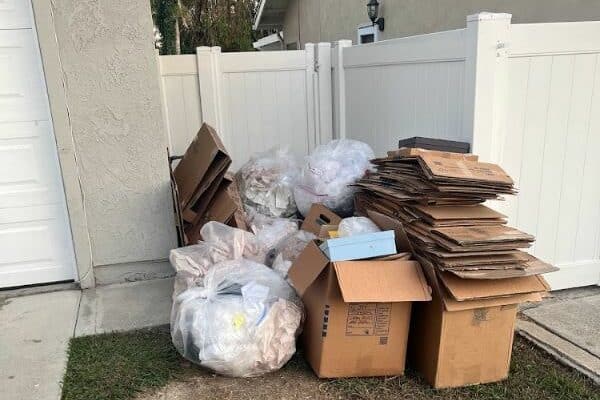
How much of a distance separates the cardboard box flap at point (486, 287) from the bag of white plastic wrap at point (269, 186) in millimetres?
1951

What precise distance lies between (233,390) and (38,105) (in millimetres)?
2477

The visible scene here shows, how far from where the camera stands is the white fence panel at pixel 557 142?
334 cm

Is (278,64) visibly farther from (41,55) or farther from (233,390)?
(233,390)

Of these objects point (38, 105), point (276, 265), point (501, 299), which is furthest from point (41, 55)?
point (501, 299)

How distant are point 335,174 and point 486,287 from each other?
1.60 meters

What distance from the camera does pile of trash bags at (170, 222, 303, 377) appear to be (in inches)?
107

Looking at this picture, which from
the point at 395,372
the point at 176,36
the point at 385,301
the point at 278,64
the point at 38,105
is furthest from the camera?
the point at 176,36

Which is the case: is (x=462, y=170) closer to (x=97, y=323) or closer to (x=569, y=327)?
(x=569, y=327)

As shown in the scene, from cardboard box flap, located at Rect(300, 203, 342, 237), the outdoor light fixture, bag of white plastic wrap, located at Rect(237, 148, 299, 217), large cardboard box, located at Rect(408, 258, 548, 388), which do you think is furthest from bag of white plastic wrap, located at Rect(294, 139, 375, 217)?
the outdoor light fixture

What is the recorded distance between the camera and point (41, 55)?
3.61 metres

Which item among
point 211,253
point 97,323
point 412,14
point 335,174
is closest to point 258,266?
point 211,253

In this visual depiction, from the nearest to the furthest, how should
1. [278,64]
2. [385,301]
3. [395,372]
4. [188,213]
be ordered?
[385,301] < [395,372] < [188,213] < [278,64]

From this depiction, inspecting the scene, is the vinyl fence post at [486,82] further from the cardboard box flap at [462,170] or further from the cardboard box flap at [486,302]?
the cardboard box flap at [486,302]

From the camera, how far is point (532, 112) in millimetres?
3430
